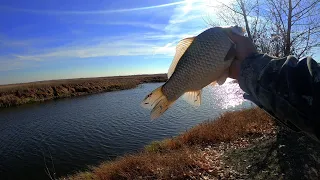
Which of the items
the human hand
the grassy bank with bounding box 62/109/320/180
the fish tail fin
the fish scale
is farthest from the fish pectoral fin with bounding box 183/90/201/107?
the grassy bank with bounding box 62/109/320/180

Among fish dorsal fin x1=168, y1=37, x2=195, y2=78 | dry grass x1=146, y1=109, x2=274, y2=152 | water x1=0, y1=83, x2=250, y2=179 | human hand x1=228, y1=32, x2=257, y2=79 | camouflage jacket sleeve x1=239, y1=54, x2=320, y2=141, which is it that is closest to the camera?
camouflage jacket sleeve x1=239, y1=54, x2=320, y2=141

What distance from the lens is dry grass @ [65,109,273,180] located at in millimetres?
8836

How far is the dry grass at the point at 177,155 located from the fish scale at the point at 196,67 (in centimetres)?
671

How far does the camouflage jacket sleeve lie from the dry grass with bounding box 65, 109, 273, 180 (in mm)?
7250

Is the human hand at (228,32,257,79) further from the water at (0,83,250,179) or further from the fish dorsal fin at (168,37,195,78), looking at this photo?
the water at (0,83,250,179)

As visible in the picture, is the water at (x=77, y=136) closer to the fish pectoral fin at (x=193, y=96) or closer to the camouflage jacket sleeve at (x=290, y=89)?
the fish pectoral fin at (x=193, y=96)

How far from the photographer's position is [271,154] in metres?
9.02

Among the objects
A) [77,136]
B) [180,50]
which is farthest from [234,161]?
[77,136]

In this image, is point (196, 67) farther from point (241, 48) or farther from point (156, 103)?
point (156, 103)

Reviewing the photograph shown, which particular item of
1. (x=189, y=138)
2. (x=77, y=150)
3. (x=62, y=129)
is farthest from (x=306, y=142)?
(x=62, y=129)

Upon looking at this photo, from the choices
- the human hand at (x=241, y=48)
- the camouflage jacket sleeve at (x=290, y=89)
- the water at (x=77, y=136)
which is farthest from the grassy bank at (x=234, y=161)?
the camouflage jacket sleeve at (x=290, y=89)

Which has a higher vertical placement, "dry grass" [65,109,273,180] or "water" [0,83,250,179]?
"dry grass" [65,109,273,180]

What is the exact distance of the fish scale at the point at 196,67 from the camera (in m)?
1.80

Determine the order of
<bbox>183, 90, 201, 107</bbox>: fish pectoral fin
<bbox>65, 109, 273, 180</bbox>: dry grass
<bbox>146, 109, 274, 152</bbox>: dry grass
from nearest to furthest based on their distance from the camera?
<bbox>183, 90, 201, 107</bbox>: fish pectoral fin → <bbox>65, 109, 273, 180</bbox>: dry grass → <bbox>146, 109, 274, 152</bbox>: dry grass
